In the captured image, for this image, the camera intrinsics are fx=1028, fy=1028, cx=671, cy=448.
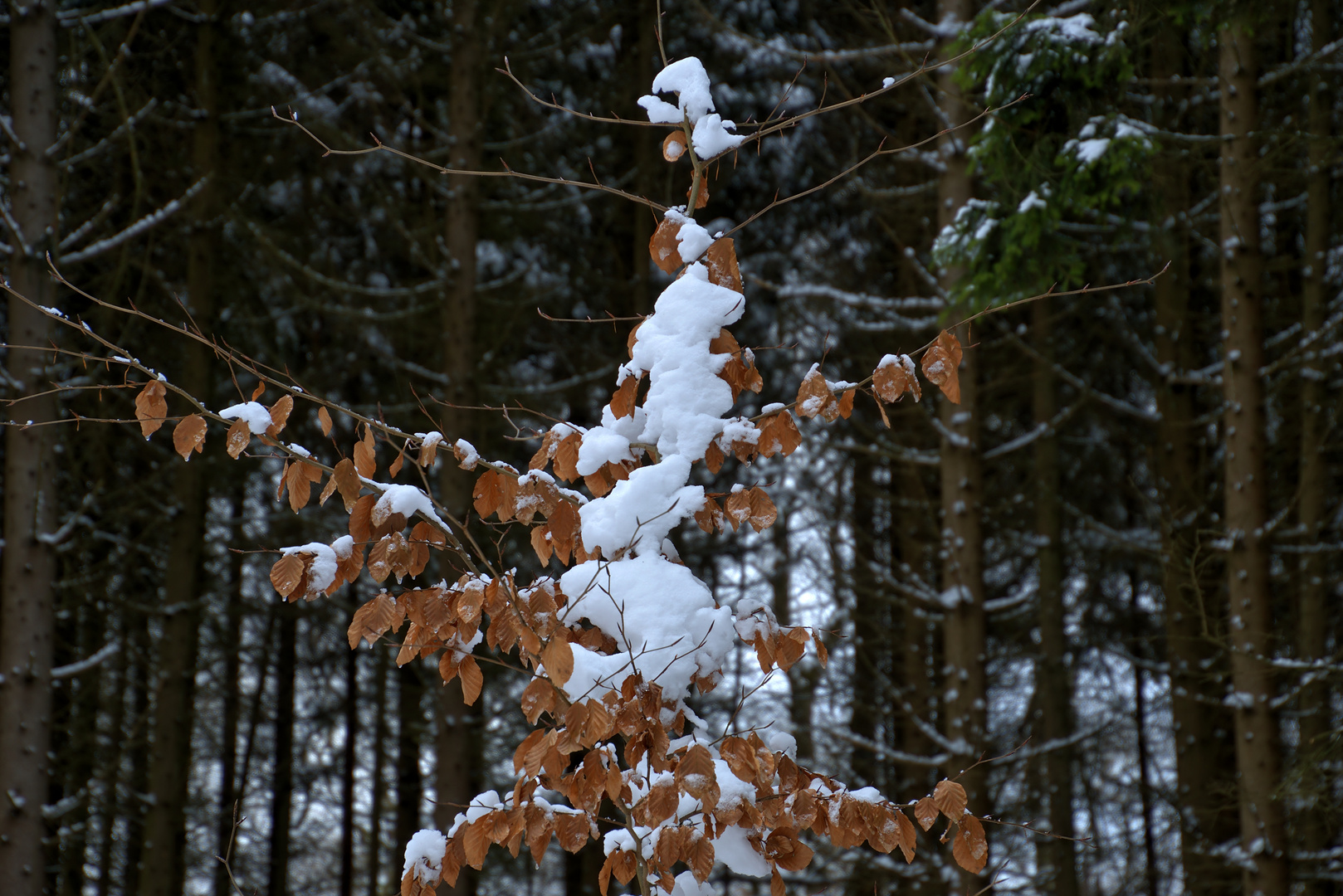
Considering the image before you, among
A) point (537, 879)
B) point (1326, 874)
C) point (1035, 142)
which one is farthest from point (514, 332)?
point (537, 879)

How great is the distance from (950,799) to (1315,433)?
756 centimetres

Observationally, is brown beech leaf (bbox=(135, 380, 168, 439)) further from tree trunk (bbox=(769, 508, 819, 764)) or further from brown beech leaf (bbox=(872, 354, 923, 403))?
tree trunk (bbox=(769, 508, 819, 764))

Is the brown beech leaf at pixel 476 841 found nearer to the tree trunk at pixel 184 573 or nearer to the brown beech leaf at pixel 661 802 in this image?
Answer: the brown beech leaf at pixel 661 802

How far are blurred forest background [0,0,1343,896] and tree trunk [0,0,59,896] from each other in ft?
0.08

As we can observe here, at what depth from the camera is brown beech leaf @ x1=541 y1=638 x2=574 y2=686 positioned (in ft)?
6.89

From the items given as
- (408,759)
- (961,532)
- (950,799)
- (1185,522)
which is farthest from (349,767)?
(950,799)

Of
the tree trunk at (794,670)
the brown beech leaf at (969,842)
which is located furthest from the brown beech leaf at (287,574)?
the tree trunk at (794,670)

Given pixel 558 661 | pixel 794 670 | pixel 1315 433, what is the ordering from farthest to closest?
1. pixel 794 670
2. pixel 1315 433
3. pixel 558 661

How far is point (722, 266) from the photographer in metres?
2.63

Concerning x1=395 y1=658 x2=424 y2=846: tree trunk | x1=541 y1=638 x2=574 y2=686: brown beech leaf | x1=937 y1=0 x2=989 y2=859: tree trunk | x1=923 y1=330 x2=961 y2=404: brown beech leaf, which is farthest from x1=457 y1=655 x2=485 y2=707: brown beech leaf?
x1=395 y1=658 x2=424 y2=846: tree trunk

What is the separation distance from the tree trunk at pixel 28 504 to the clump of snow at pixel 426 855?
15.1 ft

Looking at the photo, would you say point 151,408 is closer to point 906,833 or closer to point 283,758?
point 906,833

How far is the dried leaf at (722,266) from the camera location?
261 cm

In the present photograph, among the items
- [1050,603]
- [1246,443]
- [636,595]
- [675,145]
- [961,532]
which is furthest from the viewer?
[1050,603]
